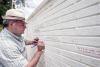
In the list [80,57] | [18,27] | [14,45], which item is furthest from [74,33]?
[14,45]

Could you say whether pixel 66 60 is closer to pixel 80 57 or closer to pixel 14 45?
pixel 80 57

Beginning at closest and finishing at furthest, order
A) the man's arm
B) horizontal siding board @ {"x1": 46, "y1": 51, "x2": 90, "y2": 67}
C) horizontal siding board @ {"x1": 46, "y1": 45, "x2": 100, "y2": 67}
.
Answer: the man's arm → horizontal siding board @ {"x1": 46, "y1": 45, "x2": 100, "y2": 67} → horizontal siding board @ {"x1": 46, "y1": 51, "x2": 90, "y2": 67}

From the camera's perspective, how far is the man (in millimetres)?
3801

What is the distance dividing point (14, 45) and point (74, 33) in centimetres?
121

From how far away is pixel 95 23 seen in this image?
12.5ft

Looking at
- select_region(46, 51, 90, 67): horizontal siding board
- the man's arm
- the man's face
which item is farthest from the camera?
select_region(46, 51, 90, 67): horizontal siding board

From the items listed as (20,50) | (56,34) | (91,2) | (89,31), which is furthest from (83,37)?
(56,34)

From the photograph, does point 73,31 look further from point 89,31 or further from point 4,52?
point 4,52

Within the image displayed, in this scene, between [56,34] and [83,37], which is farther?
[56,34]

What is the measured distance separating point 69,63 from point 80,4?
125 cm

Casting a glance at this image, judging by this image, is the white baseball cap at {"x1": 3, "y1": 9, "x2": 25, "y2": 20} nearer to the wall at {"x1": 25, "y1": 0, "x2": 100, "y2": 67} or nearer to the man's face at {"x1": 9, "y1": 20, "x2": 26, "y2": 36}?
the man's face at {"x1": 9, "y1": 20, "x2": 26, "y2": 36}

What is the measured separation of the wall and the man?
65 centimetres

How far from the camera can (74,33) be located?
15.8ft

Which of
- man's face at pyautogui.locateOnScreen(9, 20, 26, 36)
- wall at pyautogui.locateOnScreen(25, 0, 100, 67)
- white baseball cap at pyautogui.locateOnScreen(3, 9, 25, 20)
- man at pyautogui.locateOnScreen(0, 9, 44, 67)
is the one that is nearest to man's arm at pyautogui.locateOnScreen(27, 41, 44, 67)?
man at pyautogui.locateOnScreen(0, 9, 44, 67)
